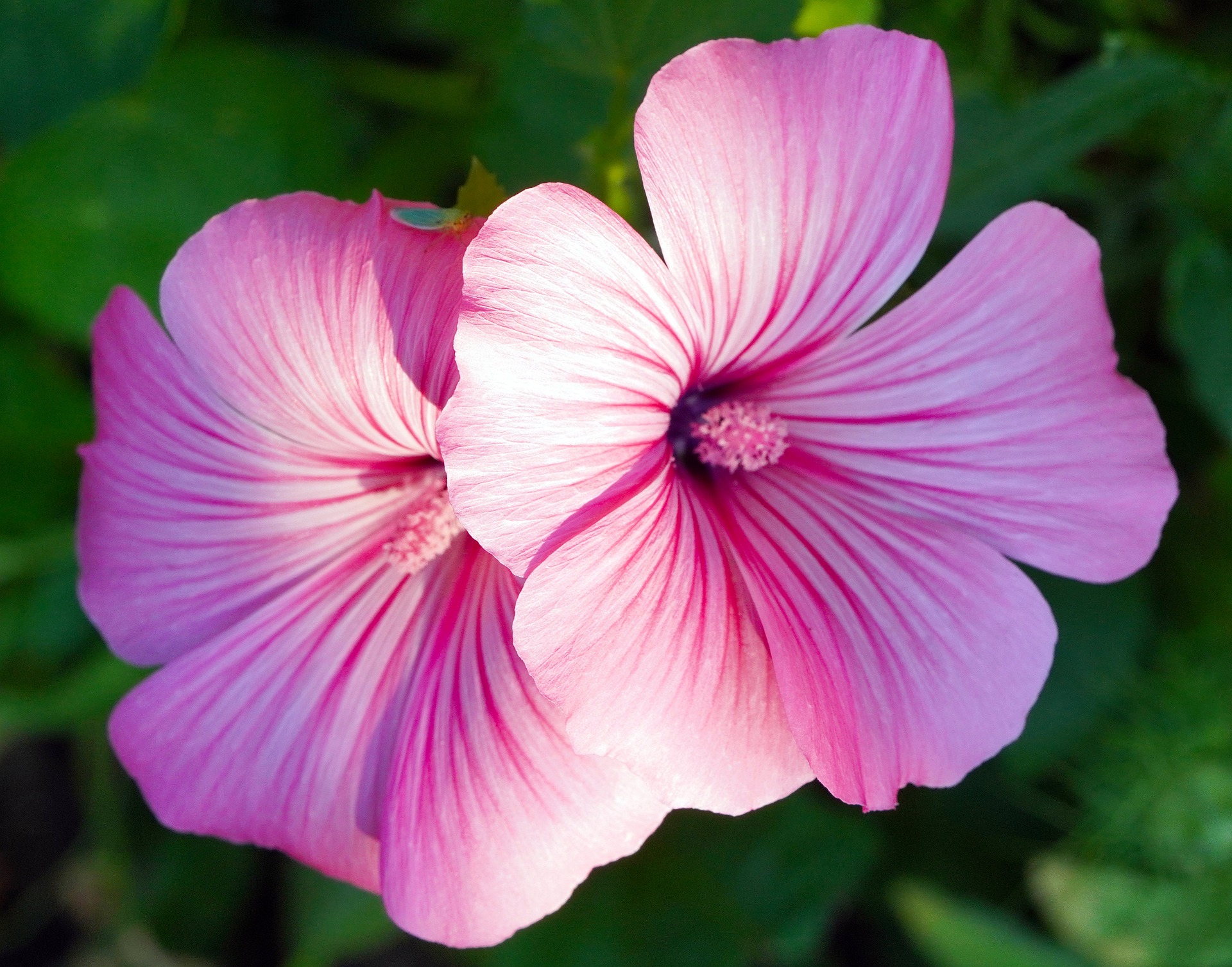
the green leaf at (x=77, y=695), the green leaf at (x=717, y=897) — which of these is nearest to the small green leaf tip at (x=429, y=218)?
the green leaf at (x=77, y=695)

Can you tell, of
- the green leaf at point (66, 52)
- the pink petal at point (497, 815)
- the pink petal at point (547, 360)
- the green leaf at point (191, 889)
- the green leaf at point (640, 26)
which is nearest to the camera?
the pink petal at point (547, 360)

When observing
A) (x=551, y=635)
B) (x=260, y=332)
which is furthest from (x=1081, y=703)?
(x=260, y=332)

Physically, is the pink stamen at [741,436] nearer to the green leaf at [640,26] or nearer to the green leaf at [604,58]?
the green leaf at [604,58]

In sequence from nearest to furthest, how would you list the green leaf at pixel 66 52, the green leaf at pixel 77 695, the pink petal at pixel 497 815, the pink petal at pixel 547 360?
the pink petal at pixel 547 360 < the pink petal at pixel 497 815 < the green leaf at pixel 66 52 < the green leaf at pixel 77 695

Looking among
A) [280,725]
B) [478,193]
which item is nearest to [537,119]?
[478,193]

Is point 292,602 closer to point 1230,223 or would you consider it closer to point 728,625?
point 728,625

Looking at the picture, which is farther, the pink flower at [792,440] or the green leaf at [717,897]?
the green leaf at [717,897]

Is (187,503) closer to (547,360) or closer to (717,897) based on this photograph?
(547,360)
